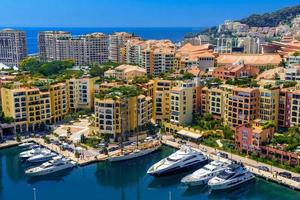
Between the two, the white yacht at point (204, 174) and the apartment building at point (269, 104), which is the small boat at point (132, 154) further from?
the apartment building at point (269, 104)

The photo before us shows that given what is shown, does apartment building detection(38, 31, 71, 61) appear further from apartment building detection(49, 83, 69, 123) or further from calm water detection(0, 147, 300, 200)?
calm water detection(0, 147, 300, 200)

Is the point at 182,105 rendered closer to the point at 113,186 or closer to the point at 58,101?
the point at 113,186

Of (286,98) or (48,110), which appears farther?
(48,110)

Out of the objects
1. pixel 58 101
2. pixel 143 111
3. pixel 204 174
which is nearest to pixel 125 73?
pixel 58 101

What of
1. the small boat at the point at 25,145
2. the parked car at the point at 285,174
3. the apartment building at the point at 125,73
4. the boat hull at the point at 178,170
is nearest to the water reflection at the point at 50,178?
the small boat at the point at 25,145

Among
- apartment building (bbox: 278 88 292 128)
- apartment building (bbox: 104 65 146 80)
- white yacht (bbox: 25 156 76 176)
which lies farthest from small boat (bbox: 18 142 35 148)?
apartment building (bbox: 278 88 292 128)

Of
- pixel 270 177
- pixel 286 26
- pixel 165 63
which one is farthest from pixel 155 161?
pixel 286 26

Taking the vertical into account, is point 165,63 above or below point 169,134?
above

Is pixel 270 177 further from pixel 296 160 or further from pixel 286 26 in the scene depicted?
pixel 286 26
